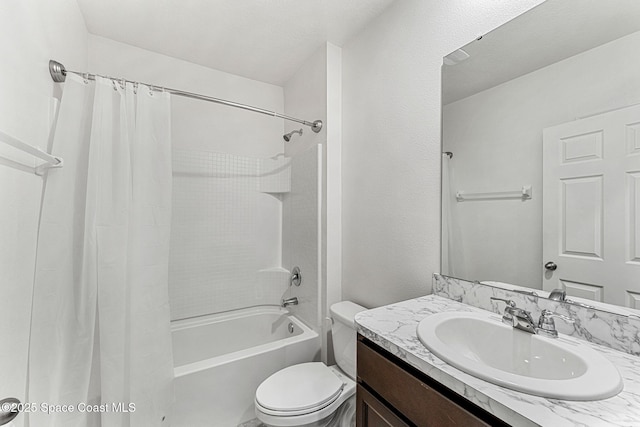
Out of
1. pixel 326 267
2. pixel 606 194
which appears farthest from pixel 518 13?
pixel 326 267

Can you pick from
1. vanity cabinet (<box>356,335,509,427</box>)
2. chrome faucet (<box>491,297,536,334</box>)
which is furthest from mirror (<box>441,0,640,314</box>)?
vanity cabinet (<box>356,335,509,427</box>)

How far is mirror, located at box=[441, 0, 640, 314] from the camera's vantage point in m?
0.75

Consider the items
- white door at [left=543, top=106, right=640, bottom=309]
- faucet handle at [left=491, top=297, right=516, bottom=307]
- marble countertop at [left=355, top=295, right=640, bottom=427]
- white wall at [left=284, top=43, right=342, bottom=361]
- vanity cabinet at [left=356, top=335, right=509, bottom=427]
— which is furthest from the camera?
white wall at [left=284, top=43, right=342, bottom=361]

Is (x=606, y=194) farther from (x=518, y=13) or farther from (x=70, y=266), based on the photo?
(x=70, y=266)

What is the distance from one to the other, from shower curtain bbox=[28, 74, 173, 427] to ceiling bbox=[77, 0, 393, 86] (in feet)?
2.05

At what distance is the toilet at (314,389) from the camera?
117 centimetres

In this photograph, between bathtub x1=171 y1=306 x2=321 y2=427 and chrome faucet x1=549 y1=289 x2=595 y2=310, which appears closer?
chrome faucet x1=549 y1=289 x2=595 y2=310

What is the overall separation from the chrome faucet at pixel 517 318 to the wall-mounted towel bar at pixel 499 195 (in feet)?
1.29

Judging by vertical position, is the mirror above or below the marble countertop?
above

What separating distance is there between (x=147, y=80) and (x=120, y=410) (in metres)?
2.09

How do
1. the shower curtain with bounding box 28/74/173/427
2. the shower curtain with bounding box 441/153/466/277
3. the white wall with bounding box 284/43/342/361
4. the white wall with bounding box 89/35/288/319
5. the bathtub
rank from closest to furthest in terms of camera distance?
the shower curtain with bounding box 28/74/173/427 → the shower curtain with bounding box 441/153/466/277 → the bathtub → the white wall with bounding box 284/43/342/361 → the white wall with bounding box 89/35/288/319

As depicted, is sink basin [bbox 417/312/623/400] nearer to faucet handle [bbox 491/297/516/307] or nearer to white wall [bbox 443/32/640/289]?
faucet handle [bbox 491/297/516/307]

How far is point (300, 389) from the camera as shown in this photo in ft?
4.30

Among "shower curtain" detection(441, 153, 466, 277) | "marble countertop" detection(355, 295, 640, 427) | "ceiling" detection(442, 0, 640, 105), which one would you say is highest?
"ceiling" detection(442, 0, 640, 105)
